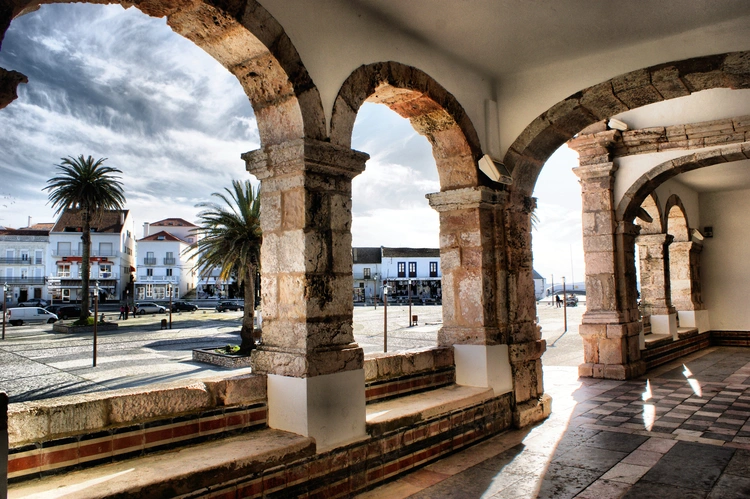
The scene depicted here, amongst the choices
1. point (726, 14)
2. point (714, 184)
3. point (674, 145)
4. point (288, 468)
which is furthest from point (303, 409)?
point (714, 184)

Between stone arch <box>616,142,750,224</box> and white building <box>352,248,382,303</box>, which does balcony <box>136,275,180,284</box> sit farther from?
stone arch <box>616,142,750,224</box>

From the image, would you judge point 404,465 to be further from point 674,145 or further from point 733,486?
point 674,145

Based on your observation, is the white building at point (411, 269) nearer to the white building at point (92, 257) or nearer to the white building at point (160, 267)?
the white building at point (160, 267)

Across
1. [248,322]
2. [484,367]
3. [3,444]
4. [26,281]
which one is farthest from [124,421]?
[26,281]

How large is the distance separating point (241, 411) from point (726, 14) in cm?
407

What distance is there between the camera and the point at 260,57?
2.84 metres

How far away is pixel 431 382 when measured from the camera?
13.7ft

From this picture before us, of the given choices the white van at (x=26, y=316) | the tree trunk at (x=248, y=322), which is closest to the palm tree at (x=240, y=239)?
the tree trunk at (x=248, y=322)

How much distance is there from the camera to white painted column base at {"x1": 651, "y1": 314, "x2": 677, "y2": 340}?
28.5ft

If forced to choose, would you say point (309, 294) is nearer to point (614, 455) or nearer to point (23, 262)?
point (614, 455)

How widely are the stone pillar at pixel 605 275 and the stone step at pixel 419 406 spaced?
3071 millimetres

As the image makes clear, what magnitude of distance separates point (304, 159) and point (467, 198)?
1.92 meters

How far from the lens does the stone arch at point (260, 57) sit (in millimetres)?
2596

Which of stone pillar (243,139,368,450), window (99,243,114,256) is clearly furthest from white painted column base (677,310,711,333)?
window (99,243,114,256)
